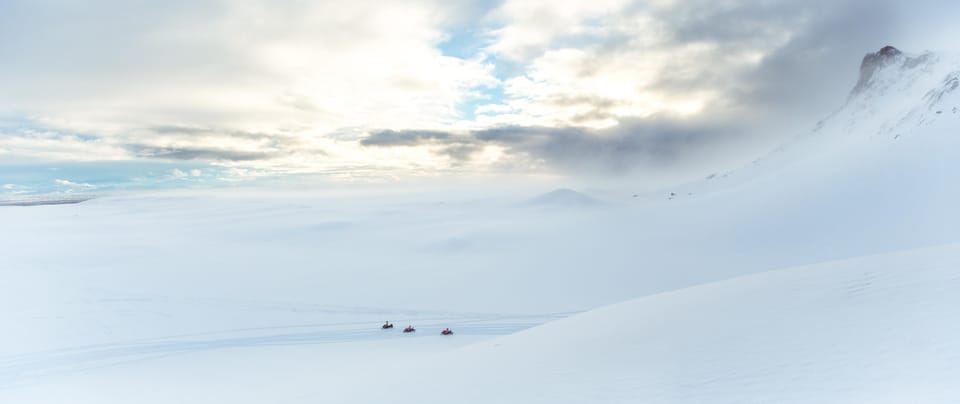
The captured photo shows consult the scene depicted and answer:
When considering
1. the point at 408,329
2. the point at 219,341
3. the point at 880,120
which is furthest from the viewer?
the point at 880,120

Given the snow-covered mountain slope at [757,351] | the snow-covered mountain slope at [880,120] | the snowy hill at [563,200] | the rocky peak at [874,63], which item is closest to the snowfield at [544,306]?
the snow-covered mountain slope at [757,351]

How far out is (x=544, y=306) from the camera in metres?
27.7

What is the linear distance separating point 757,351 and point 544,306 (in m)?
20.6

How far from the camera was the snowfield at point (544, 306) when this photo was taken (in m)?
7.29

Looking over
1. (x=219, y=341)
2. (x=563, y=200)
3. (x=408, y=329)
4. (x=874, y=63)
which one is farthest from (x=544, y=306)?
(x=874, y=63)

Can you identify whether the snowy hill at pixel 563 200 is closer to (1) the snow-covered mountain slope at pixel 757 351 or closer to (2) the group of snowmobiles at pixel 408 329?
(2) the group of snowmobiles at pixel 408 329

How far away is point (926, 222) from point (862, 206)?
11.5 metres

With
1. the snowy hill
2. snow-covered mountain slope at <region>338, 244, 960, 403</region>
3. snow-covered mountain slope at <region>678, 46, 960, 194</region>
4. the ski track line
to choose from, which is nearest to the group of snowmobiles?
the ski track line

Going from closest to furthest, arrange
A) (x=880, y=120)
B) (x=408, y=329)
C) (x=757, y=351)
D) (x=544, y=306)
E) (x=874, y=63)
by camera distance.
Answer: (x=757, y=351) → (x=408, y=329) → (x=544, y=306) → (x=880, y=120) → (x=874, y=63)

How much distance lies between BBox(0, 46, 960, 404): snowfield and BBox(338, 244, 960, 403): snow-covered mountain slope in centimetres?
5

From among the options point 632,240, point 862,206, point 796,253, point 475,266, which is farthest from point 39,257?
point 862,206

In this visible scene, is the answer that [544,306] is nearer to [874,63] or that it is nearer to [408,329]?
[408,329]

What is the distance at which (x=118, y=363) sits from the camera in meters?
19.1

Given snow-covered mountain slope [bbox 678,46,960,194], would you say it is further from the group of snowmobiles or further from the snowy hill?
the group of snowmobiles
